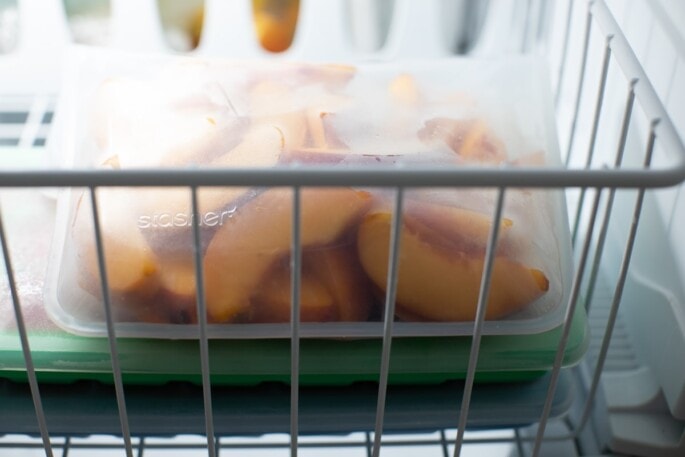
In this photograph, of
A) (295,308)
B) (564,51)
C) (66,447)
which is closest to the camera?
(295,308)

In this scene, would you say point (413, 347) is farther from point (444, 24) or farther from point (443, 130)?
point (444, 24)

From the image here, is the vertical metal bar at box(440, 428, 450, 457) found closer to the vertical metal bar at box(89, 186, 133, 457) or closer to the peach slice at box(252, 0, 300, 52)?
the vertical metal bar at box(89, 186, 133, 457)

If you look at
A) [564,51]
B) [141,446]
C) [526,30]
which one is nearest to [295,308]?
[141,446]

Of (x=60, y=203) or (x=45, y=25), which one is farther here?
(x=45, y=25)

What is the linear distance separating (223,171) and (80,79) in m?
0.29

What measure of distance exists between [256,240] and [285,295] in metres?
0.03

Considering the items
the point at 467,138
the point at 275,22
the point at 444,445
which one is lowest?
the point at 444,445

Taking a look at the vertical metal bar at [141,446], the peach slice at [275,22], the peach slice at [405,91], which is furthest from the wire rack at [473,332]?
the peach slice at [275,22]

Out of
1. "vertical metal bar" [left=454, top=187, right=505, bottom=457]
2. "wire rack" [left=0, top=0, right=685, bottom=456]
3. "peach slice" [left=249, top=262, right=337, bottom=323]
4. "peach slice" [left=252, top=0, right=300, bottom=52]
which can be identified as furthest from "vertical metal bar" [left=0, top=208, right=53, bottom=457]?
"peach slice" [left=252, top=0, right=300, bottom=52]

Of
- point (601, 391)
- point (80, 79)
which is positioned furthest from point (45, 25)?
point (601, 391)

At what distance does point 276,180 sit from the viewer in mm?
418

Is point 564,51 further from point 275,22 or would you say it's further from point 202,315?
point 202,315

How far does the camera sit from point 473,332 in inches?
20.0

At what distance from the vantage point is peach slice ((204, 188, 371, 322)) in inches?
20.1
